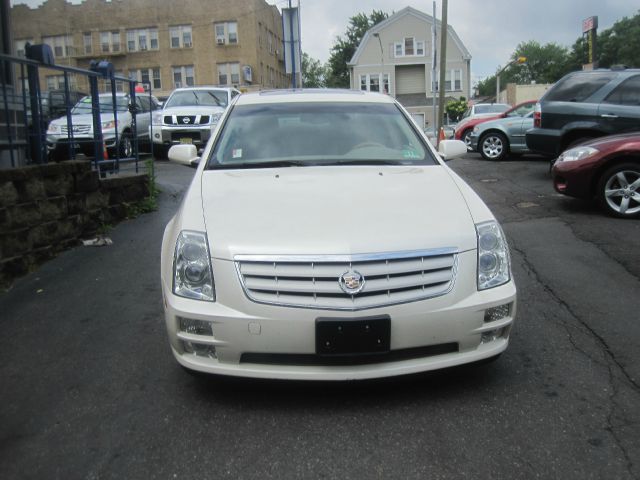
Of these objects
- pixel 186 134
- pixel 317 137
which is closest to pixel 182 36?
pixel 186 134

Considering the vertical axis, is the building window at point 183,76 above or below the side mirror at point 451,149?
above

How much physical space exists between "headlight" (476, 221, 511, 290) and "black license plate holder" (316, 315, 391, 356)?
0.58m

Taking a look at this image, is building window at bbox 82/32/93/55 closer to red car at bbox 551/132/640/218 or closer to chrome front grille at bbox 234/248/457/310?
red car at bbox 551/132/640/218

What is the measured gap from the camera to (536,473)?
2.59m

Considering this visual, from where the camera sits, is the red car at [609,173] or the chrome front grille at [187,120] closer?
the red car at [609,173]

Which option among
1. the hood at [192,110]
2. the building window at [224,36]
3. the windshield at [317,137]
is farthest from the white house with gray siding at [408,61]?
the windshield at [317,137]

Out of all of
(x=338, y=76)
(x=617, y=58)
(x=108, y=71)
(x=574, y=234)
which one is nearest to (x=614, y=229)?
(x=574, y=234)

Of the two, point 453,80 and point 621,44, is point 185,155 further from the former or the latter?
point 621,44

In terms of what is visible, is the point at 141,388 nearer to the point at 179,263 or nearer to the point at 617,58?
the point at 179,263

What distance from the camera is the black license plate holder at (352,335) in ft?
9.56

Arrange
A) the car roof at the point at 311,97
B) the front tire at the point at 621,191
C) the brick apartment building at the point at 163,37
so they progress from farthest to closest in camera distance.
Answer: the brick apartment building at the point at 163,37, the front tire at the point at 621,191, the car roof at the point at 311,97

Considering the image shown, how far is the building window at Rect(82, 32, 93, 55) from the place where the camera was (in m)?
53.0

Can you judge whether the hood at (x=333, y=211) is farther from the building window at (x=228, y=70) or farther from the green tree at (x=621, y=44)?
the green tree at (x=621, y=44)

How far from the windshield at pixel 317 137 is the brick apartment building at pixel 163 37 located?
150 feet
